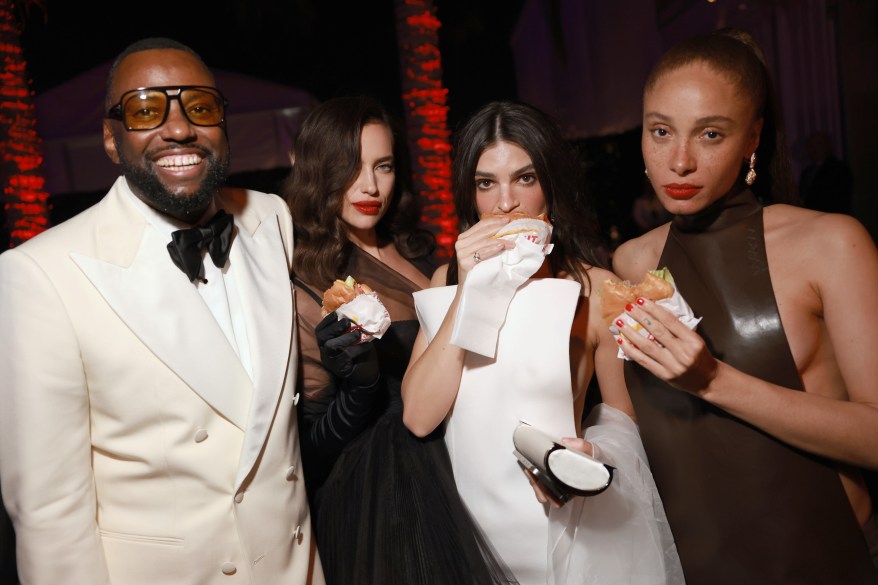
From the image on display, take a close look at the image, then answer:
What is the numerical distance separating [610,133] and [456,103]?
208cm

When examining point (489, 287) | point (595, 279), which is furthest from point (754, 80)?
point (489, 287)

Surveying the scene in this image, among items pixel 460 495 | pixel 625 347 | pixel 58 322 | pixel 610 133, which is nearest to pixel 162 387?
pixel 58 322

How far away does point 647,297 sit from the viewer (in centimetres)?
161

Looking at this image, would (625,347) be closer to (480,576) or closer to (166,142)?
(480,576)

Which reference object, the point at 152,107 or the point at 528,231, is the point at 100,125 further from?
the point at 528,231

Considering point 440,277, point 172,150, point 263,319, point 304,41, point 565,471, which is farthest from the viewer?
point 304,41

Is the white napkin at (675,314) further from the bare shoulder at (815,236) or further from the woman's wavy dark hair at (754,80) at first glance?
the woman's wavy dark hair at (754,80)

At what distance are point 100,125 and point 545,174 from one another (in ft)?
21.3

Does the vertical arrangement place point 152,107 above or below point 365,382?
above

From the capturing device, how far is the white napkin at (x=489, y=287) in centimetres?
190

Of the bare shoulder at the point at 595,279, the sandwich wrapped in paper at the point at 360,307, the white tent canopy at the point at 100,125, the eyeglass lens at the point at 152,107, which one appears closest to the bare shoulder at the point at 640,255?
the bare shoulder at the point at 595,279

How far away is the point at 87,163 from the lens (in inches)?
296

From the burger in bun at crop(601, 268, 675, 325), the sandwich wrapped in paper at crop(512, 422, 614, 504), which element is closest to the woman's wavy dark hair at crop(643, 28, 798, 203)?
the burger in bun at crop(601, 268, 675, 325)

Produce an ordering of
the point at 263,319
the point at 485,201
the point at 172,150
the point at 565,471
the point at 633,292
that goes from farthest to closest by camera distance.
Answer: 1. the point at 485,201
2. the point at 263,319
3. the point at 172,150
4. the point at 633,292
5. the point at 565,471
